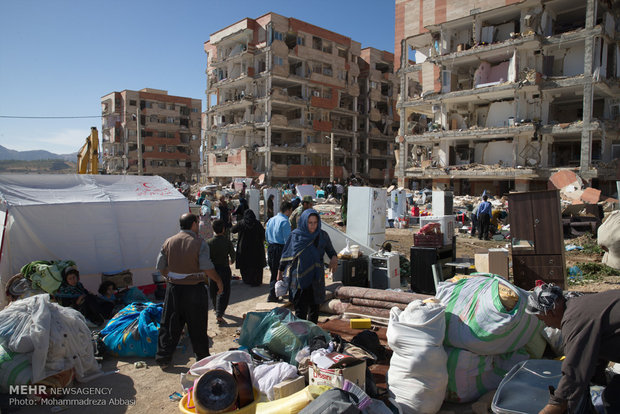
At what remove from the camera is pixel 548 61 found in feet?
85.9

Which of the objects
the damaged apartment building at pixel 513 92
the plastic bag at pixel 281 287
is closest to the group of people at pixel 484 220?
the plastic bag at pixel 281 287

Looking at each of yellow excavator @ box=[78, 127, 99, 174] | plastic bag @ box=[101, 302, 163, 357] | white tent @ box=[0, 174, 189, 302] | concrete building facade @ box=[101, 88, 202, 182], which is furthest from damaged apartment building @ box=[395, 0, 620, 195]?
concrete building facade @ box=[101, 88, 202, 182]

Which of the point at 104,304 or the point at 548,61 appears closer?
the point at 104,304

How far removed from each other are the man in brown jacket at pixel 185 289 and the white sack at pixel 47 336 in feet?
2.64

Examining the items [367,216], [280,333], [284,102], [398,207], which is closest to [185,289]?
[280,333]

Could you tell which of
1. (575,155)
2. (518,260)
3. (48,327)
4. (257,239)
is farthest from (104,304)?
(575,155)

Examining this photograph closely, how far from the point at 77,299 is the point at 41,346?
6.81 ft

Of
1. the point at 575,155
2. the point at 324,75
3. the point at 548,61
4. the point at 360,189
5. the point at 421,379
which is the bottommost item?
the point at 421,379

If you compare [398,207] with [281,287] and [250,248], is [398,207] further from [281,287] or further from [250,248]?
[281,287]

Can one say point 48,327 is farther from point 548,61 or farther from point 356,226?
point 548,61

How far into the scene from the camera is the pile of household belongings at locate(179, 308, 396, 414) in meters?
2.83

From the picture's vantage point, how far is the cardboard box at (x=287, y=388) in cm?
332

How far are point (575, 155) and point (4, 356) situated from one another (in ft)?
112

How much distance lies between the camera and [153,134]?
186ft
